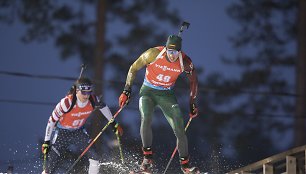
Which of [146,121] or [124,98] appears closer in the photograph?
[124,98]

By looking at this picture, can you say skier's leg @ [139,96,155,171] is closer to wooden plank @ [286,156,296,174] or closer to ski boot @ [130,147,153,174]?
ski boot @ [130,147,153,174]

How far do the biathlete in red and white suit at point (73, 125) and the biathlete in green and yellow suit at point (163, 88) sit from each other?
0.82 metres

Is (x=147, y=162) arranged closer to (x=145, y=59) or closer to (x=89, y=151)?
(x=89, y=151)

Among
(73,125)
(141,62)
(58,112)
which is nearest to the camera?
(141,62)

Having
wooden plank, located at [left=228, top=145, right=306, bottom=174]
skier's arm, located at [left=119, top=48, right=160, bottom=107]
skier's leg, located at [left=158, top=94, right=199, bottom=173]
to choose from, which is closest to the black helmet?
skier's arm, located at [left=119, top=48, right=160, bottom=107]

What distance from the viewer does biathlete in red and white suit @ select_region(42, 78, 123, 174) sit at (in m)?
8.84

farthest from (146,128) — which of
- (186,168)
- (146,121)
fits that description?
(186,168)

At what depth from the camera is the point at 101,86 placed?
1502cm

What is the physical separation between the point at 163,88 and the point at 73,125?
1.76 meters

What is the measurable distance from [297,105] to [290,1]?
17.8 ft

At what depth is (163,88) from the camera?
27.3 feet

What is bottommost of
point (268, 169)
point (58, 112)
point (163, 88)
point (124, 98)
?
point (268, 169)

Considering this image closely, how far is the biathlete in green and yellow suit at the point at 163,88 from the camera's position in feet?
26.1

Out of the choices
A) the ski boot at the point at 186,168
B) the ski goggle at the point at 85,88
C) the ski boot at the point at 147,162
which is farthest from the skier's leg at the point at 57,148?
the ski boot at the point at 186,168
